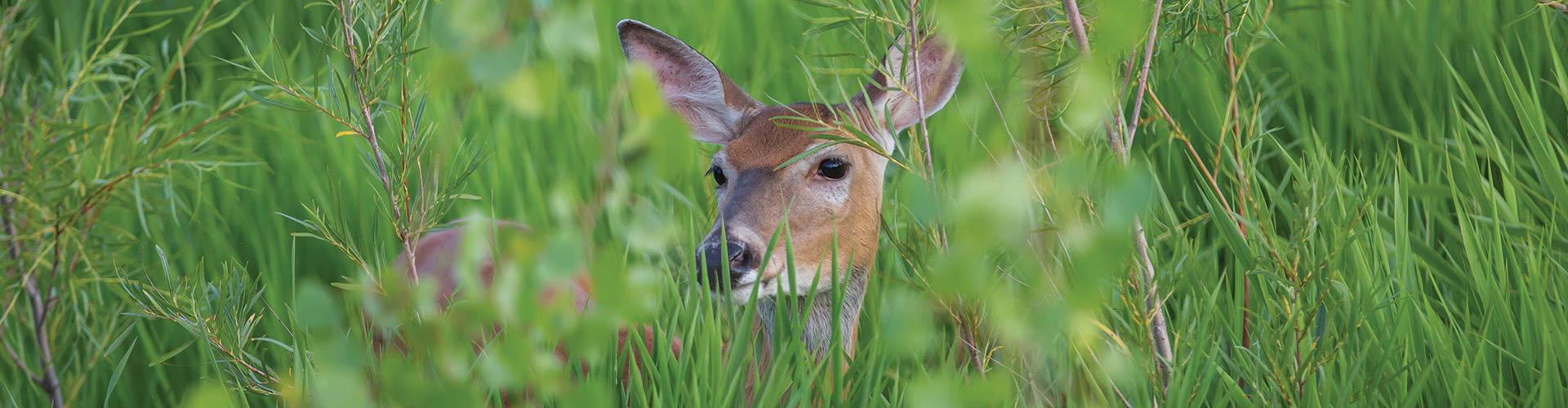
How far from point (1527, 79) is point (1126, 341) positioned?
209 cm

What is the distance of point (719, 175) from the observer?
2.69 metres

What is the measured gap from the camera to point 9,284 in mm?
2621

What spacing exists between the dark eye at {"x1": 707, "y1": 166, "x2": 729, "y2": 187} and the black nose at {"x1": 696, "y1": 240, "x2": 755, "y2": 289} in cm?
48

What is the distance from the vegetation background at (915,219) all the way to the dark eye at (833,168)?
0.47ft

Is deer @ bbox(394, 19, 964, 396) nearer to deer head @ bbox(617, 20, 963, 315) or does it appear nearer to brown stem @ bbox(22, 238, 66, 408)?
deer head @ bbox(617, 20, 963, 315)

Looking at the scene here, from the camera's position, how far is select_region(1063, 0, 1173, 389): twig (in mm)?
1608

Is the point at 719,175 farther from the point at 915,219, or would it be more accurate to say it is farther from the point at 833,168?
the point at 915,219

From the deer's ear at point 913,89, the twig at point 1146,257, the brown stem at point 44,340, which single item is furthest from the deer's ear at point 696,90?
the brown stem at point 44,340

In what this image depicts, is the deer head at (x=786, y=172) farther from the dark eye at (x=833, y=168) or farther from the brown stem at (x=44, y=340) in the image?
the brown stem at (x=44, y=340)

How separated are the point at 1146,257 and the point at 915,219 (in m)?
0.35

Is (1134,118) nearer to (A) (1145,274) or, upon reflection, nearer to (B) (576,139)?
(A) (1145,274)

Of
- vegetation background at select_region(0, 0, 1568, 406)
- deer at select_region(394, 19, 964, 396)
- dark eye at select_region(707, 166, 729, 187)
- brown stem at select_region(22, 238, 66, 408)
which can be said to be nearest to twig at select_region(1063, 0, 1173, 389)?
vegetation background at select_region(0, 0, 1568, 406)

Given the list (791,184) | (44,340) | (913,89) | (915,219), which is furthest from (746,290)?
(44,340)

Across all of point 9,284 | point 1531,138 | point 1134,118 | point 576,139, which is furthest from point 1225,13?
point 9,284
